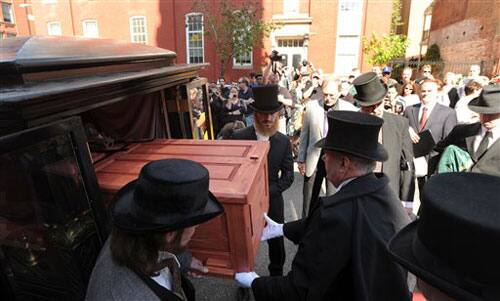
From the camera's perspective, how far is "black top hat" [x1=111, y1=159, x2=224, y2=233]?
1.16 m

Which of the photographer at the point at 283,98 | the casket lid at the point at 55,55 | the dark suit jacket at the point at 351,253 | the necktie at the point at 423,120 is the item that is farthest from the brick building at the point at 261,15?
the dark suit jacket at the point at 351,253

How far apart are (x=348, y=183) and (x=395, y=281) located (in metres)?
0.51

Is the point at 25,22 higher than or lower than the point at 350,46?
higher

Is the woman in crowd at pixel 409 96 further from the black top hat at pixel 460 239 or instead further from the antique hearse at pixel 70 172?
the black top hat at pixel 460 239

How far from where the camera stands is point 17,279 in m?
1.33

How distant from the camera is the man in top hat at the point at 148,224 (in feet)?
3.82

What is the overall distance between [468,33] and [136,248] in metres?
17.2

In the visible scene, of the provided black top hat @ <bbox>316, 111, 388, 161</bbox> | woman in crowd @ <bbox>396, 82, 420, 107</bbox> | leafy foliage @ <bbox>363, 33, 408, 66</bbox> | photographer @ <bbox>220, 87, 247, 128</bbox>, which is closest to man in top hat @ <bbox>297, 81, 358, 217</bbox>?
black top hat @ <bbox>316, 111, 388, 161</bbox>

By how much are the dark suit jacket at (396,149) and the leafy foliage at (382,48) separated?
577 inches

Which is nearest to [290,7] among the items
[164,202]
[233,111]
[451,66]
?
[451,66]

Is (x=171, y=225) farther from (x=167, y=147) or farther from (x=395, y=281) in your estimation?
(x=167, y=147)

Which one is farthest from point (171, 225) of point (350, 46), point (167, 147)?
point (350, 46)

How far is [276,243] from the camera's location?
286cm

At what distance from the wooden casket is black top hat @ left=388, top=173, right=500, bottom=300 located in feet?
2.78
